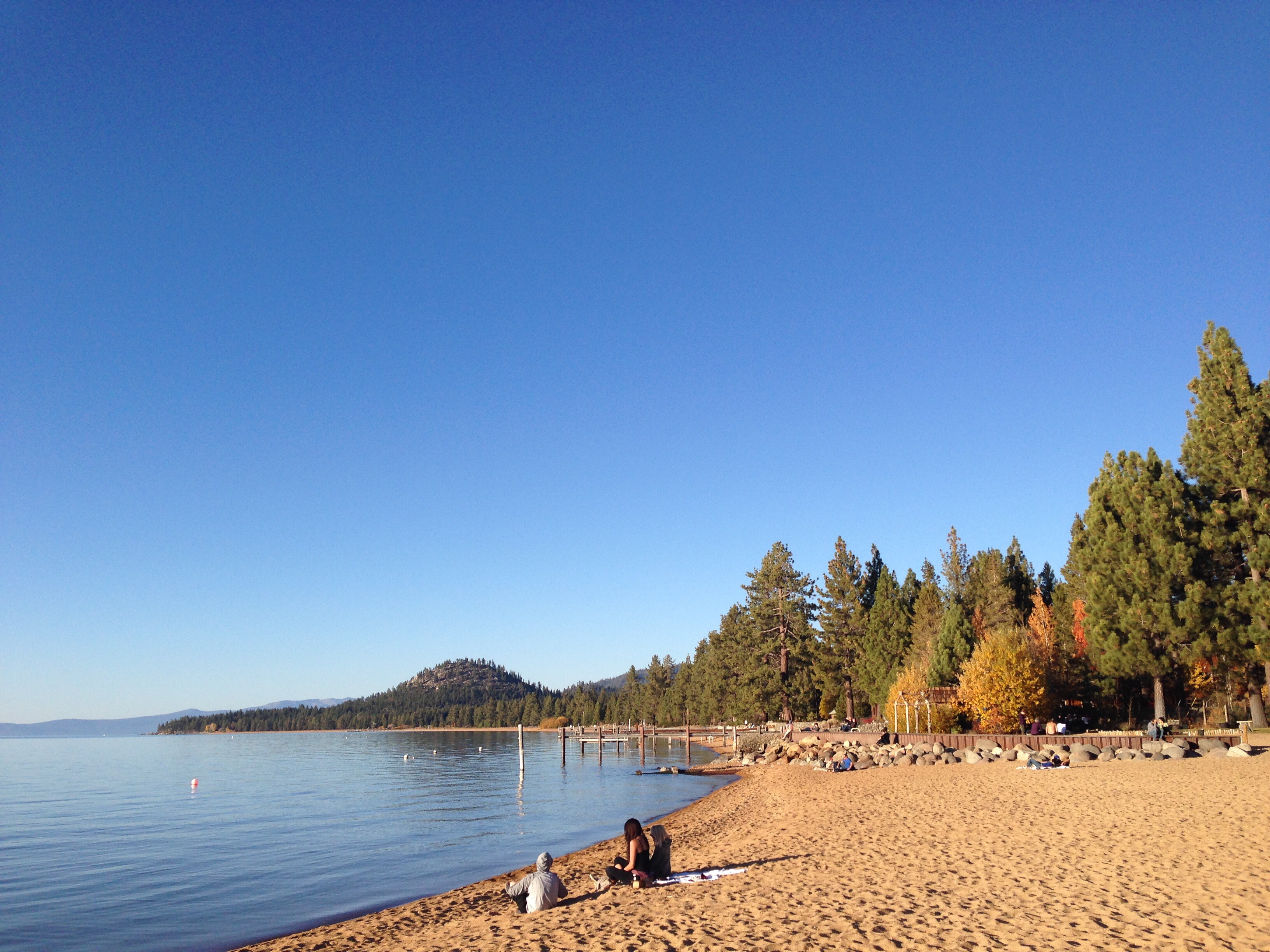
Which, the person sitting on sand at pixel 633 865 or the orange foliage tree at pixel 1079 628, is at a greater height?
the orange foliage tree at pixel 1079 628

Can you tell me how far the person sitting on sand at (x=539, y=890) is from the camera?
1354 centimetres

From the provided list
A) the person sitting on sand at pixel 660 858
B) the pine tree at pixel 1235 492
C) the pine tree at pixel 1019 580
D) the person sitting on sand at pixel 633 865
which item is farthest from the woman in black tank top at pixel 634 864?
the pine tree at pixel 1019 580

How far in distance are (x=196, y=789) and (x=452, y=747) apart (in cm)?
6508

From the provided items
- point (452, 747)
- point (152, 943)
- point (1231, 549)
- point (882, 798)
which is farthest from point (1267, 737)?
point (452, 747)

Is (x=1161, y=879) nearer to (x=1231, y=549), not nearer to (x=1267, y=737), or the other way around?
(x=1267, y=737)

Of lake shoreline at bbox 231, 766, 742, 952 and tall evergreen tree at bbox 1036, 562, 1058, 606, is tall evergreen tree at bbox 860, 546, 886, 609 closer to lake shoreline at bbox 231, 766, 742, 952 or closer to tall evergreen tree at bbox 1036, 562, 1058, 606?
tall evergreen tree at bbox 1036, 562, 1058, 606

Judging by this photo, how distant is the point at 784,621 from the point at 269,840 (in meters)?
45.8

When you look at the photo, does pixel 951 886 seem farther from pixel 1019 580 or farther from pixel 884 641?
pixel 1019 580

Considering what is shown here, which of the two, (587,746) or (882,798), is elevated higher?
(882,798)

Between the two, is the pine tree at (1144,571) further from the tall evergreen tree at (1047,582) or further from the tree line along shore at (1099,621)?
the tall evergreen tree at (1047,582)

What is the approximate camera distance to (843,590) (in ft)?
235

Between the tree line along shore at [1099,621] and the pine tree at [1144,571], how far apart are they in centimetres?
7

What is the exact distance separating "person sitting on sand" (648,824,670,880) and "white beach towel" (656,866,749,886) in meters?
0.10

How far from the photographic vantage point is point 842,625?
7081cm
